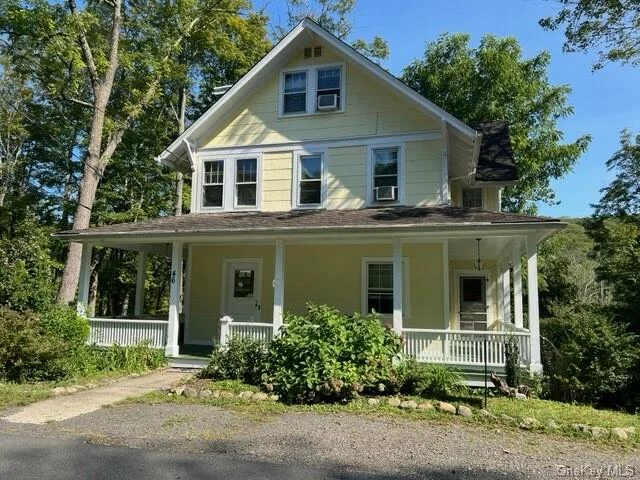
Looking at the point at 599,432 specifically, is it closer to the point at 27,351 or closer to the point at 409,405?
the point at 409,405

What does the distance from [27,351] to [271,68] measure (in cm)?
912

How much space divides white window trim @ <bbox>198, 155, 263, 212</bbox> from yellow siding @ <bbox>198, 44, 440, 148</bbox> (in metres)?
0.37

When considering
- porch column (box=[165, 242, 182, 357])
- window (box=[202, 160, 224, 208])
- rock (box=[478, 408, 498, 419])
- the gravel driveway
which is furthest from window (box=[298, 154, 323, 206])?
rock (box=[478, 408, 498, 419])

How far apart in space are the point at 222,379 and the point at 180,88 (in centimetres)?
1892

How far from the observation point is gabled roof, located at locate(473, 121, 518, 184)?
14305 mm

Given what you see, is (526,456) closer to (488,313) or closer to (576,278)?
(488,313)

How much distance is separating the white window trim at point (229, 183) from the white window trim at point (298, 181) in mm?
974

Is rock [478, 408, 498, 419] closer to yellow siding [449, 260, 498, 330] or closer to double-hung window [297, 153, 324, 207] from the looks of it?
yellow siding [449, 260, 498, 330]

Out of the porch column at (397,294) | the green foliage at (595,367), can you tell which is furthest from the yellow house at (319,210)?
the green foliage at (595,367)

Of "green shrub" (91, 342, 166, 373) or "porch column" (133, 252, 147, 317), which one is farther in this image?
"porch column" (133, 252, 147, 317)

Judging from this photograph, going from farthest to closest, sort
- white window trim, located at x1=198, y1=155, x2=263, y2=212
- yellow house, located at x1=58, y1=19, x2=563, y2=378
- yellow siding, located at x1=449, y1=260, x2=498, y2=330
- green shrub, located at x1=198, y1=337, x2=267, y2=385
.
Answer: white window trim, located at x1=198, y1=155, x2=263, y2=212 → yellow siding, located at x1=449, y1=260, x2=498, y2=330 → yellow house, located at x1=58, y1=19, x2=563, y2=378 → green shrub, located at x1=198, y1=337, x2=267, y2=385

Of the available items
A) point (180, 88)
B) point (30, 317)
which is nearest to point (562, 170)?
point (180, 88)

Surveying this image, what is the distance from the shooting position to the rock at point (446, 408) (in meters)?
7.42

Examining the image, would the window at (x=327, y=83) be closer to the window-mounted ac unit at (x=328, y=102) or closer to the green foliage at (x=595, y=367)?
the window-mounted ac unit at (x=328, y=102)
